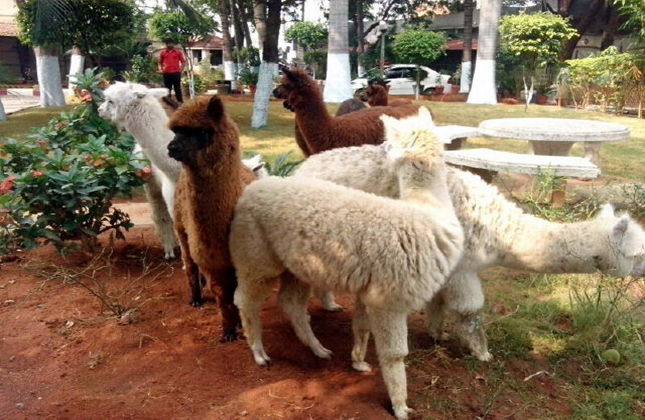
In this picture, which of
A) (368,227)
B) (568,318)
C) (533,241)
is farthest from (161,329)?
(568,318)

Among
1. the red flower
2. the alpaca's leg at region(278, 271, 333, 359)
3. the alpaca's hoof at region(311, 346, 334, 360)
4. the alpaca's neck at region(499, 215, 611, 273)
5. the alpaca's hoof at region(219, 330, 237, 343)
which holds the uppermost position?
the red flower

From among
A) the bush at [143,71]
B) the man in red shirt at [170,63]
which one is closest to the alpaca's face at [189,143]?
the man in red shirt at [170,63]

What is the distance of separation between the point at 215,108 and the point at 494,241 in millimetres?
2029

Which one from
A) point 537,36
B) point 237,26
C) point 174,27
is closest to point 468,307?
point 537,36

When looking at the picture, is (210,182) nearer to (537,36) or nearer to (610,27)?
(537,36)

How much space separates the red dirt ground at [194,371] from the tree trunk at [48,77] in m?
12.8

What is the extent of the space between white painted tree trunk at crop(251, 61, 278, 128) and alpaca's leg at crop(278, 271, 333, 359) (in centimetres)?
930

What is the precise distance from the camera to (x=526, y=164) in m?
5.64

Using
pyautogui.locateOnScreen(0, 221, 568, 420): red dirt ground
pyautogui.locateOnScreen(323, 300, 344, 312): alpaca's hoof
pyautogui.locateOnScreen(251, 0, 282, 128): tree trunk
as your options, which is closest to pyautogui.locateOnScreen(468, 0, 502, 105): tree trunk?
pyautogui.locateOnScreen(251, 0, 282, 128): tree trunk

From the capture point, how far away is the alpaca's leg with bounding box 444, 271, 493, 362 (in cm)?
348

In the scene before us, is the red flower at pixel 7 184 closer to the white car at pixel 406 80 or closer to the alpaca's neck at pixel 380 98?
the alpaca's neck at pixel 380 98

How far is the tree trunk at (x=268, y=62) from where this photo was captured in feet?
37.2

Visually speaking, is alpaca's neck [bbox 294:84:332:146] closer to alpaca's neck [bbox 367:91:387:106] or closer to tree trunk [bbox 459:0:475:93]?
alpaca's neck [bbox 367:91:387:106]

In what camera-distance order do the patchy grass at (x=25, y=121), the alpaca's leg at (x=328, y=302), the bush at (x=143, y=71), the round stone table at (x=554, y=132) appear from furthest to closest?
the bush at (x=143, y=71) < the patchy grass at (x=25, y=121) < the round stone table at (x=554, y=132) < the alpaca's leg at (x=328, y=302)
